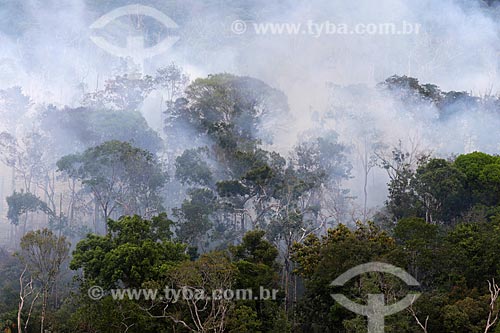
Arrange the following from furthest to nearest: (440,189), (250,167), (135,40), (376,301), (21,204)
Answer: (135,40)
(21,204)
(250,167)
(440,189)
(376,301)

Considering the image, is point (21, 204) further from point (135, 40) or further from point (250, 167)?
point (135, 40)

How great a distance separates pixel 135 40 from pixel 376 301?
3867 cm

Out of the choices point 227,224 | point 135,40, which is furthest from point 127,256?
point 135,40

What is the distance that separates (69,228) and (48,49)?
59.7 ft

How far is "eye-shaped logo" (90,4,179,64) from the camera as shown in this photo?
169 ft

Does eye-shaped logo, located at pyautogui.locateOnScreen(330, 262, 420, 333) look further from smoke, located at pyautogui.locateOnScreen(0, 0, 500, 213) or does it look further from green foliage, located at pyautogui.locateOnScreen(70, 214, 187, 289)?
smoke, located at pyautogui.locateOnScreen(0, 0, 500, 213)

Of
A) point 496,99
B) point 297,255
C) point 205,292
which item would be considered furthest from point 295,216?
point 496,99

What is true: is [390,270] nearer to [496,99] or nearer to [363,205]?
[363,205]

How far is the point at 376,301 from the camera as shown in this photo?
19.1 meters

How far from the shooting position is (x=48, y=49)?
165ft

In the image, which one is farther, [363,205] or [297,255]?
[363,205]

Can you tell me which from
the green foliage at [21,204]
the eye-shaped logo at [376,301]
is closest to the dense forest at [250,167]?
the eye-shaped logo at [376,301]

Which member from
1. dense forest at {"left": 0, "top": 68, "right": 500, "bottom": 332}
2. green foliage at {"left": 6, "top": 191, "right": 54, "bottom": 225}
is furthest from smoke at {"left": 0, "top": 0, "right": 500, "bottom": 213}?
green foliage at {"left": 6, "top": 191, "right": 54, "bottom": 225}

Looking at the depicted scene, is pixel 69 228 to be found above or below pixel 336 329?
above
